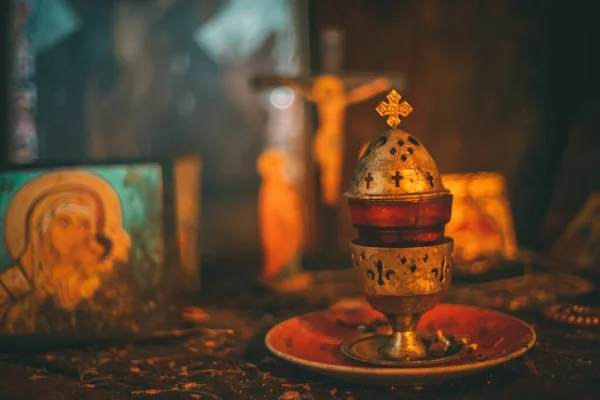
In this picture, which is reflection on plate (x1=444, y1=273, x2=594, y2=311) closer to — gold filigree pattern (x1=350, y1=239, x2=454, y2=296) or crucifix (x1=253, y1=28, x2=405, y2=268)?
crucifix (x1=253, y1=28, x2=405, y2=268)

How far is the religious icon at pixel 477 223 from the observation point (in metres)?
3.98

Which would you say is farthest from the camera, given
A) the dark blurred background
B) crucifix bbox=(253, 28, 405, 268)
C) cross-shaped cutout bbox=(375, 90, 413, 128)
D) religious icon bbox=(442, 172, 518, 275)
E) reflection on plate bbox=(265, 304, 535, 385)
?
the dark blurred background

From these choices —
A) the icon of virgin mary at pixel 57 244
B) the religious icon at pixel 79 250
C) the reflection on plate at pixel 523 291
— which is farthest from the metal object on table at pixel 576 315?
the icon of virgin mary at pixel 57 244

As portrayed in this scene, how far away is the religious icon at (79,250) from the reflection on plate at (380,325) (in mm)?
659

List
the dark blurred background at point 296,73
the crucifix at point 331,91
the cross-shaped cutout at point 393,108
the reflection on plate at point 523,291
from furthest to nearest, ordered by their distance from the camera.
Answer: the dark blurred background at point 296,73 < the crucifix at point 331,91 < the reflection on plate at point 523,291 < the cross-shaped cutout at point 393,108

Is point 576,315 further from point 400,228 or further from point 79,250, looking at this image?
point 79,250

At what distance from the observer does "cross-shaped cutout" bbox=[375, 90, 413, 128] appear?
2.26 meters

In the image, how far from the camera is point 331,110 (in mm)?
4219

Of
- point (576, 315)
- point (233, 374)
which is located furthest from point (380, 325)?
point (576, 315)

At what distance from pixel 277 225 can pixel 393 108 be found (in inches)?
68.3

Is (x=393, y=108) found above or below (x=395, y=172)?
above

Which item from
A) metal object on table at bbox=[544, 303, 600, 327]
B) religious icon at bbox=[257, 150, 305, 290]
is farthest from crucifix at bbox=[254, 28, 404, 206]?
metal object on table at bbox=[544, 303, 600, 327]

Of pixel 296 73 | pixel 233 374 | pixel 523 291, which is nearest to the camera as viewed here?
pixel 233 374

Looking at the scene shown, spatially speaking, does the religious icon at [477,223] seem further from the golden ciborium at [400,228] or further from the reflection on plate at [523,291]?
the golden ciborium at [400,228]
